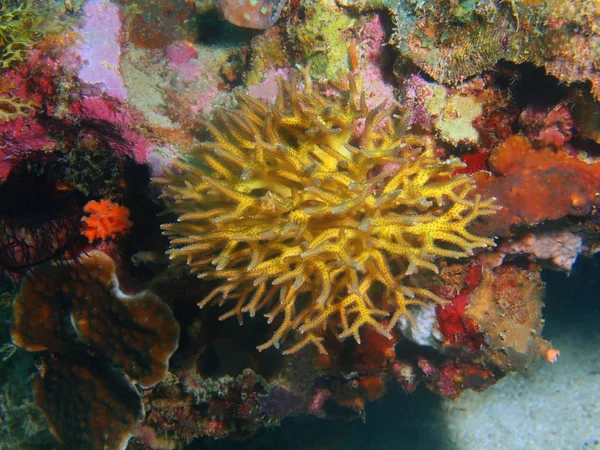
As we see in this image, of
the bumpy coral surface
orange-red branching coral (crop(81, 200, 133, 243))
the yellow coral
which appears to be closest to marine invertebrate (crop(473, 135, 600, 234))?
the yellow coral

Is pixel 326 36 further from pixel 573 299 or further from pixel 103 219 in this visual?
pixel 573 299

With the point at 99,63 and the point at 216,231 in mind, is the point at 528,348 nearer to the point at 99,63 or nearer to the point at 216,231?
the point at 216,231

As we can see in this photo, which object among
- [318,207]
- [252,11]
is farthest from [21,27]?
[318,207]

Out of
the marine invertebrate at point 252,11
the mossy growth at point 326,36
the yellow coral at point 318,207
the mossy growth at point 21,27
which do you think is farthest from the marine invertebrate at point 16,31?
the mossy growth at point 326,36

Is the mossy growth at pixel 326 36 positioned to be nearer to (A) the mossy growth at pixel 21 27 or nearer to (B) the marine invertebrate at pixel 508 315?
(A) the mossy growth at pixel 21 27

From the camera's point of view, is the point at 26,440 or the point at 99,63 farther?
the point at 26,440

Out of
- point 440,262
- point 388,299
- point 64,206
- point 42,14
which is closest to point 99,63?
point 42,14

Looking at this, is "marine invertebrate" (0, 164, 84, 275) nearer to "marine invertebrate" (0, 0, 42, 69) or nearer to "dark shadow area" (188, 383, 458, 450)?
"marine invertebrate" (0, 0, 42, 69)
